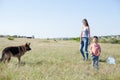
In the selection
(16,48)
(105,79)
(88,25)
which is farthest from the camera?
(88,25)

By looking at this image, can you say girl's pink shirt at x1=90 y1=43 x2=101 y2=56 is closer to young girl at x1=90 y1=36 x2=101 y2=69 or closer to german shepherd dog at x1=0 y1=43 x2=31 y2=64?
young girl at x1=90 y1=36 x2=101 y2=69

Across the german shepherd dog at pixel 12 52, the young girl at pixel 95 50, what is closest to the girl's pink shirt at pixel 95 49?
the young girl at pixel 95 50

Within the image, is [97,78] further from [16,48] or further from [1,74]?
[16,48]

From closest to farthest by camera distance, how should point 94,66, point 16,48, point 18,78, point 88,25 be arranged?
point 18,78, point 94,66, point 16,48, point 88,25

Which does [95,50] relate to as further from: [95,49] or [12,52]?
[12,52]

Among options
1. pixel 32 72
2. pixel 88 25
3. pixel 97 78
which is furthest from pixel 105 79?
pixel 88 25

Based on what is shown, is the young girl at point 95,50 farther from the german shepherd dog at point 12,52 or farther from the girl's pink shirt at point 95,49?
the german shepherd dog at point 12,52

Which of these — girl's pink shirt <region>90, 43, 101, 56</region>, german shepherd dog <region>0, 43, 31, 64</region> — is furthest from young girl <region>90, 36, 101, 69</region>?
german shepherd dog <region>0, 43, 31, 64</region>

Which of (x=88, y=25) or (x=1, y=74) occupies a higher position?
(x=88, y=25)

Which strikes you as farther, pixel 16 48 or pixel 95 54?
pixel 16 48

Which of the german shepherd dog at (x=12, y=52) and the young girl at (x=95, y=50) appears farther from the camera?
the german shepherd dog at (x=12, y=52)

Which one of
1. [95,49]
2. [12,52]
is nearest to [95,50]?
[95,49]

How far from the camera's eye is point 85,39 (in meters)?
13.6

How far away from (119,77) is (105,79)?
1.42 ft
